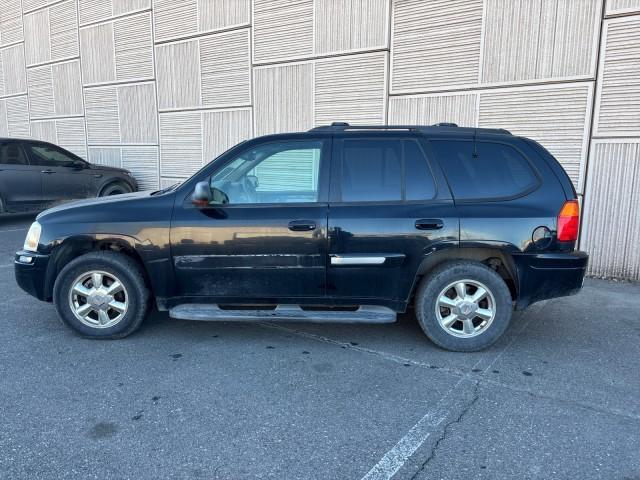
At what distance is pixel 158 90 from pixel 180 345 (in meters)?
8.08

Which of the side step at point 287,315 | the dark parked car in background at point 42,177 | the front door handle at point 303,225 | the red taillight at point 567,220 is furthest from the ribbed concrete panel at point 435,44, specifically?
the dark parked car in background at point 42,177

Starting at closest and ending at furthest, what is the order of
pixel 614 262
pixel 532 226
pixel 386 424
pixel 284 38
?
pixel 386 424
pixel 532 226
pixel 614 262
pixel 284 38

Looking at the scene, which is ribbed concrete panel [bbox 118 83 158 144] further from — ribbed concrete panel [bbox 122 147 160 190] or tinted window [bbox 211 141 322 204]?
tinted window [bbox 211 141 322 204]

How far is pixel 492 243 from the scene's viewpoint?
12.7 feet

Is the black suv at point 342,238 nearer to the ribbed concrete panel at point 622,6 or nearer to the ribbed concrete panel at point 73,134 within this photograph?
the ribbed concrete panel at point 622,6

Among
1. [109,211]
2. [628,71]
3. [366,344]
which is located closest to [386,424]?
[366,344]

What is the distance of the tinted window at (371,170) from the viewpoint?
3.99m

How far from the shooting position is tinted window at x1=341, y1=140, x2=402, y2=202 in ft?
13.1

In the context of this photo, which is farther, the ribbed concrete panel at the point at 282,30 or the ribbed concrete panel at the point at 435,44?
the ribbed concrete panel at the point at 282,30

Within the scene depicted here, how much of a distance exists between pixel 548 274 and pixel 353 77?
16.8 feet

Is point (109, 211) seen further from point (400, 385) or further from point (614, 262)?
point (614, 262)

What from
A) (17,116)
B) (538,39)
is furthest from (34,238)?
(17,116)

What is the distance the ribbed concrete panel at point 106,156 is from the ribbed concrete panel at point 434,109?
7434 mm

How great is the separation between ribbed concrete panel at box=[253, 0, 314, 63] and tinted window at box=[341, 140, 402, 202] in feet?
16.0
